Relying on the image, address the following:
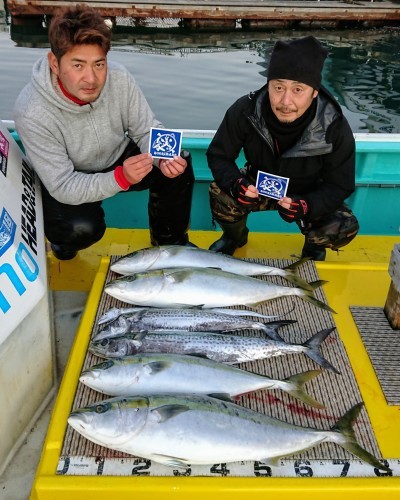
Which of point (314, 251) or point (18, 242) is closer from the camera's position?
point (18, 242)

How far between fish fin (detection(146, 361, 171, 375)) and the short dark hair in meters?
1.69

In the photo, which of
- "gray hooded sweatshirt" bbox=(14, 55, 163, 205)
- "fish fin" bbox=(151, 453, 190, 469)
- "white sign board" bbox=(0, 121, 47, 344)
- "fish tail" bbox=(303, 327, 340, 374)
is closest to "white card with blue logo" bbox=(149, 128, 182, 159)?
"gray hooded sweatshirt" bbox=(14, 55, 163, 205)

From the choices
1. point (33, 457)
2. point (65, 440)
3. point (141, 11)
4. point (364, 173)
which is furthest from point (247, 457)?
point (141, 11)

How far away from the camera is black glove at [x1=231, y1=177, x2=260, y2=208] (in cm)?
317

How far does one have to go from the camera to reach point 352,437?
201 cm

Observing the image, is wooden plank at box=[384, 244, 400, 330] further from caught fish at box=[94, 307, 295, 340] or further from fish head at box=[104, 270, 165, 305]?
fish head at box=[104, 270, 165, 305]

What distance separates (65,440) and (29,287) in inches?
26.4

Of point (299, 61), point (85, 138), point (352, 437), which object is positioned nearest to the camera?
point (352, 437)

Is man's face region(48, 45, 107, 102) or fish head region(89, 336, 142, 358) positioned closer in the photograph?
fish head region(89, 336, 142, 358)

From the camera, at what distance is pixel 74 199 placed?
2.89 m

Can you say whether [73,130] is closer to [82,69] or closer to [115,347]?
[82,69]

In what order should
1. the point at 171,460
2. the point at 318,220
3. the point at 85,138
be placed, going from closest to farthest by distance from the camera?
the point at 171,460 < the point at 85,138 < the point at 318,220

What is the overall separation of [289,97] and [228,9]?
17.8 meters

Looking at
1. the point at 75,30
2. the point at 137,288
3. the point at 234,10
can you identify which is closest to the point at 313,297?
the point at 137,288
